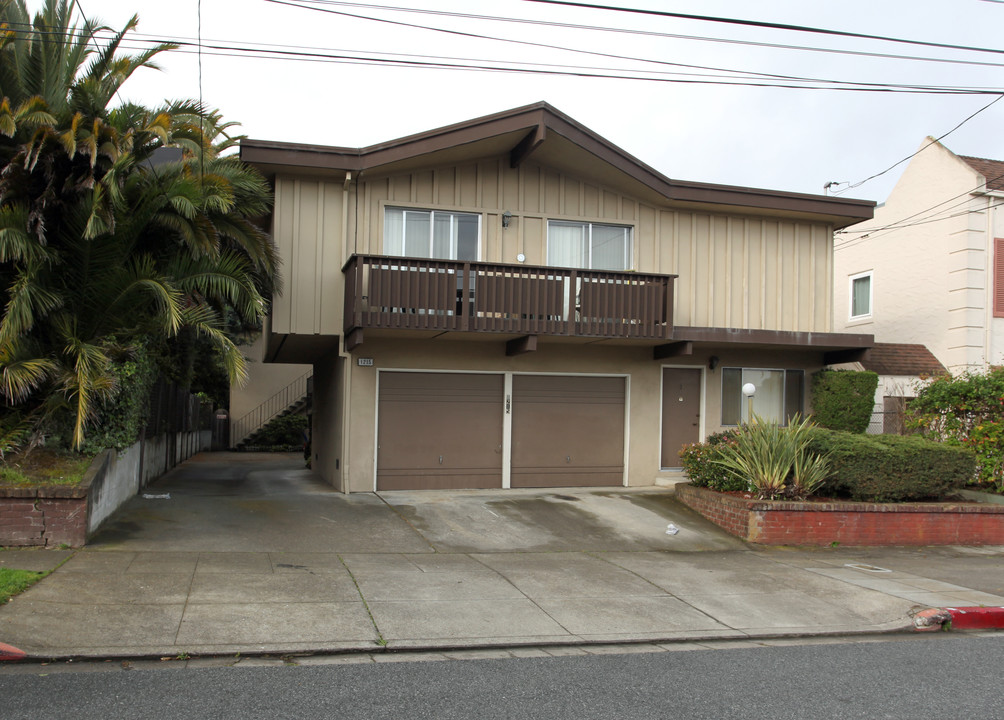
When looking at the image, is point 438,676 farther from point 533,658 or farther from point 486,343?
point 486,343

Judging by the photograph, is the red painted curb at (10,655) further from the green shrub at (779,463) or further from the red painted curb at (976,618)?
the green shrub at (779,463)

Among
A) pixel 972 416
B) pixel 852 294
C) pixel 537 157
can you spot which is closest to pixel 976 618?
pixel 972 416

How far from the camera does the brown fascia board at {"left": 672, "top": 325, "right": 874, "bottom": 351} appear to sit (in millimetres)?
14855

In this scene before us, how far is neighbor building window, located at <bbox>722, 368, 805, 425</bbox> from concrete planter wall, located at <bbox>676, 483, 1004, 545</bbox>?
3.95 meters

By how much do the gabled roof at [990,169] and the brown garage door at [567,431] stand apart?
32.2 ft

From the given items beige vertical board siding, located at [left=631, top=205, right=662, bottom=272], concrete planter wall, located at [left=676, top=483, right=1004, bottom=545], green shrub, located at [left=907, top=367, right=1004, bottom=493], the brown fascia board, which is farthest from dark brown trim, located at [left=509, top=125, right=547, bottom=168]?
green shrub, located at [left=907, top=367, right=1004, bottom=493]

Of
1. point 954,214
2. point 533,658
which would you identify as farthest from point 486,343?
point 954,214

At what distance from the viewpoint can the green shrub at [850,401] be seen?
15641 millimetres

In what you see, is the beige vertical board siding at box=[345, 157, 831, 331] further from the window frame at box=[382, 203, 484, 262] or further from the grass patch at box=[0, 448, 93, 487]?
the grass patch at box=[0, 448, 93, 487]

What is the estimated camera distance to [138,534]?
397 inches

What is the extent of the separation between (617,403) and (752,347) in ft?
9.36

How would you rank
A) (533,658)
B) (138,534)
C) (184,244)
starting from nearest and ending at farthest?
(533,658) < (138,534) < (184,244)

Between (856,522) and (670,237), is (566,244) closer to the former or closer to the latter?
(670,237)

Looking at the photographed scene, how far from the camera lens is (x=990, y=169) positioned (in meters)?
19.1
